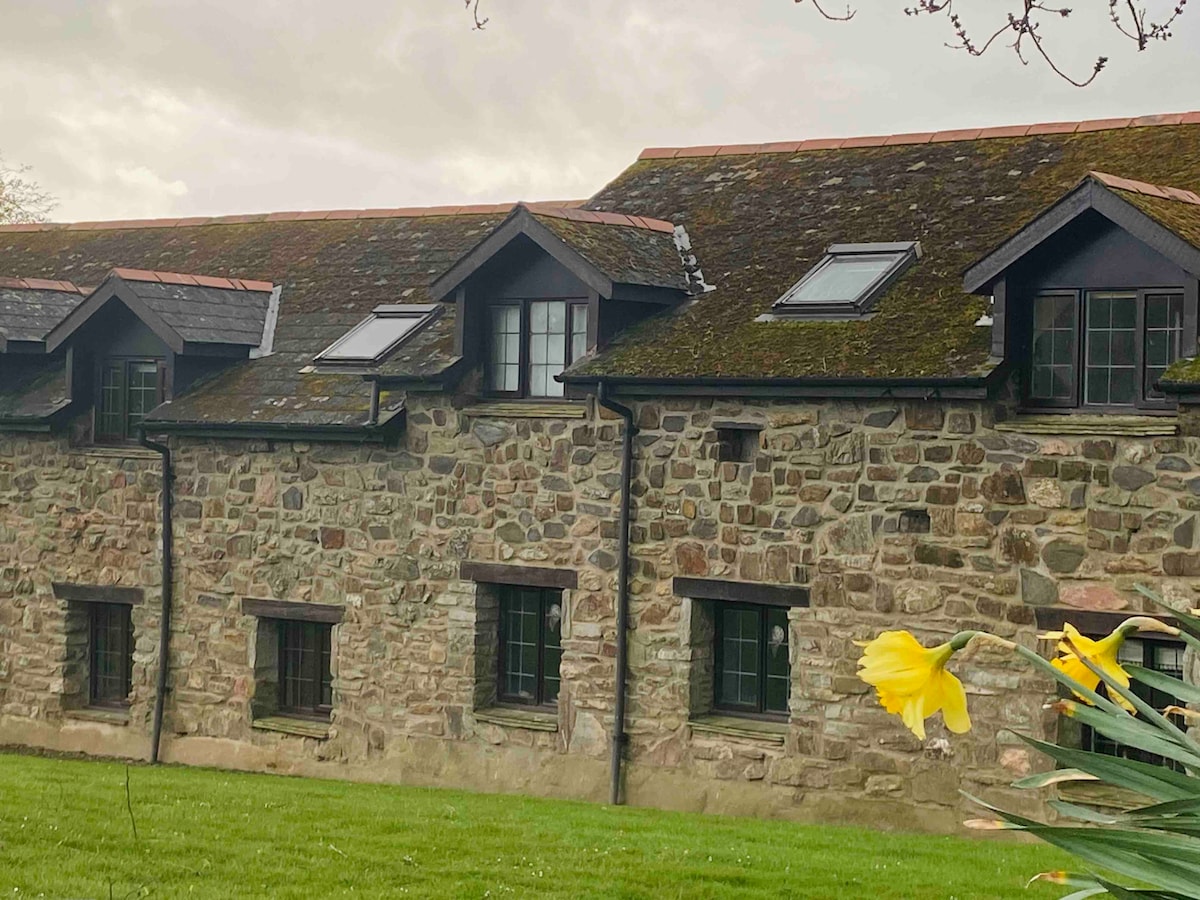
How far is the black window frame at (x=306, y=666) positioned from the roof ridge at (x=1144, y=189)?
882 cm

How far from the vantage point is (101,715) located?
18.7 m

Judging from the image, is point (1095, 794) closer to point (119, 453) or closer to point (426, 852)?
point (426, 852)

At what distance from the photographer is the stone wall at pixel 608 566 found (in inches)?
516

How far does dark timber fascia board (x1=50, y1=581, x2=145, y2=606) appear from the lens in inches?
720

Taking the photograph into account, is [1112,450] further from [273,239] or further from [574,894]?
[273,239]

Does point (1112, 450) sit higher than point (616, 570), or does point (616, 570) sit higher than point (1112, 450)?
point (1112, 450)

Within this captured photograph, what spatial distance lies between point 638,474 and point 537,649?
2.18 meters

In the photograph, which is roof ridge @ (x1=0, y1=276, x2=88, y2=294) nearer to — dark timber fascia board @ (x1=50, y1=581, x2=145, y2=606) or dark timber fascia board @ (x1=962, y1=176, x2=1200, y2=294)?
dark timber fascia board @ (x1=50, y1=581, x2=145, y2=606)

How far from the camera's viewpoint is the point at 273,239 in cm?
2211

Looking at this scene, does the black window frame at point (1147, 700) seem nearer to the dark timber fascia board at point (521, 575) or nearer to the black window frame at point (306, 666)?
the dark timber fascia board at point (521, 575)

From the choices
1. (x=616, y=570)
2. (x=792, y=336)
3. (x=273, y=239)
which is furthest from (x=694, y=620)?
(x=273, y=239)

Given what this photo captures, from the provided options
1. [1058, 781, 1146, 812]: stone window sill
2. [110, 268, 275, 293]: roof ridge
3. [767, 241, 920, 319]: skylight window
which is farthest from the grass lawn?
[110, 268, 275, 293]: roof ridge

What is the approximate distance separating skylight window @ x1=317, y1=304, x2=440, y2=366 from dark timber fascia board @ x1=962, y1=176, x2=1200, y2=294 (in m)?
6.69

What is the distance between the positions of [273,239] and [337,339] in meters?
4.05
